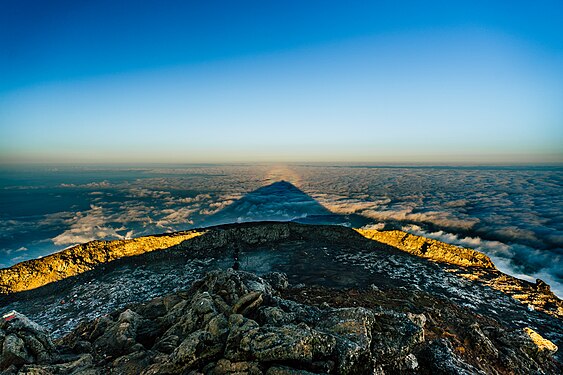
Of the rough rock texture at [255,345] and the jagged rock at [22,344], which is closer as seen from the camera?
the rough rock texture at [255,345]

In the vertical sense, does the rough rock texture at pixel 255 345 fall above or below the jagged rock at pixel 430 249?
above

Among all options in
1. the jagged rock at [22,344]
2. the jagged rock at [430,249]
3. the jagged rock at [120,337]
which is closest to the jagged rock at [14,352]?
the jagged rock at [22,344]

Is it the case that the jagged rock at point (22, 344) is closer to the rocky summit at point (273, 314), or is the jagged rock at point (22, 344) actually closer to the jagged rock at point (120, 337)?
the rocky summit at point (273, 314)

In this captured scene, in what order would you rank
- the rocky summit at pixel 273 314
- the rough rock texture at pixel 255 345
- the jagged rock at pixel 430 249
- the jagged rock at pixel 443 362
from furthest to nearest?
the jagged rock at pixel 430 249, the jagged rock at pixel 443 362, the rocky summit at pixel 273 314, the rough rock texture at pixel 255 345

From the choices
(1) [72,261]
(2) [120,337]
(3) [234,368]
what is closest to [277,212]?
(1) [72,261]

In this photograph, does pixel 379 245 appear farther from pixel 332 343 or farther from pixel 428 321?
pixel 332 343

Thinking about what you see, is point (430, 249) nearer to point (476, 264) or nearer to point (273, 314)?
point (476, 264)

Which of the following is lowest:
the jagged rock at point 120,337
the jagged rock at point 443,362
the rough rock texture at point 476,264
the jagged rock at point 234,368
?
the rough rock texture at point 476,264

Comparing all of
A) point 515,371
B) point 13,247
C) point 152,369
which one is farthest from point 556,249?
point 13,247

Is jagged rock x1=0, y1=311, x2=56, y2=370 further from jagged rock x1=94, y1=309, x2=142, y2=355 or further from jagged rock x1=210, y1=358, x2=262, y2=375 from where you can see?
jagged rock x1=210, y1=358, x2=262, y2=375
